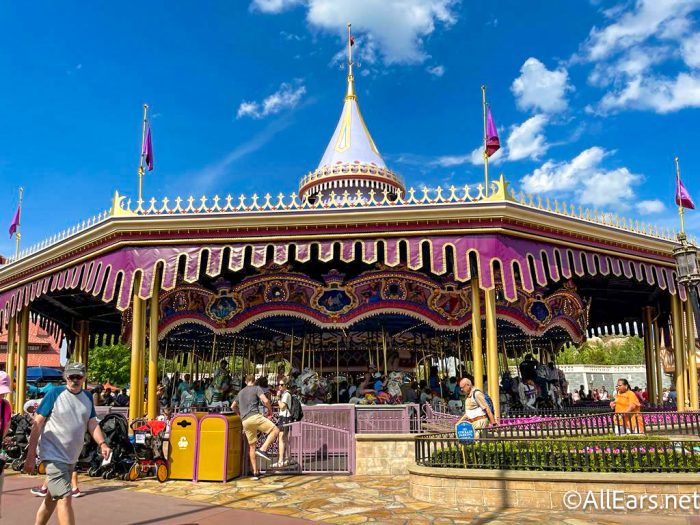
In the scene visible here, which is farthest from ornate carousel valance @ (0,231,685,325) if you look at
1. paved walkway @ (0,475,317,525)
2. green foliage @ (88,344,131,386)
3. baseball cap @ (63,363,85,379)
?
green foliage @ (88,344,131,386)

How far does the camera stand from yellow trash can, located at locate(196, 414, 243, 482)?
1052 centimetres

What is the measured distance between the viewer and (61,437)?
5512 millimetres

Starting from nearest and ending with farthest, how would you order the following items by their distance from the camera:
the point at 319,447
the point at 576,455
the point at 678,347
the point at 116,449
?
the point at 576,455
the point at 116,449
the point at 319,447
the point at 678,347

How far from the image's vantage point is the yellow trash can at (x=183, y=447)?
35.1 ft

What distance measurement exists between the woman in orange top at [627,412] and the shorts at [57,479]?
998 cm

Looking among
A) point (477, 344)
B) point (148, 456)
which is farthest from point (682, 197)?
point (148, 456)

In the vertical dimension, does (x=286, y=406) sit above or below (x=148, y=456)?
above

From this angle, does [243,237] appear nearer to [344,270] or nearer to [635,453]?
[344,270]

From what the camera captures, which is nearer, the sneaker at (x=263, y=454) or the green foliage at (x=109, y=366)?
the sneaker at (x=263, y=454)

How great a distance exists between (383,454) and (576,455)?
4473 mm

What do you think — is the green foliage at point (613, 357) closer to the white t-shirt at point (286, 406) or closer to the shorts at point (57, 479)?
the white t-shirt at point (286, 406)

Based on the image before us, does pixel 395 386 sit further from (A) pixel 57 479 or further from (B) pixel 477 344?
(A) pixel 57 479

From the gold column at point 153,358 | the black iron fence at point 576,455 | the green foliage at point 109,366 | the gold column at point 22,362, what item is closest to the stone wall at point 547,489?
the black iron fence at point 576,455

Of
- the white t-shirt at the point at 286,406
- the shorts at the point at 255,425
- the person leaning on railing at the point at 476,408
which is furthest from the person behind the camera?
the white t-shirt at the point at 286,406
